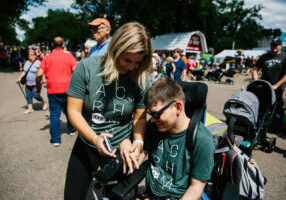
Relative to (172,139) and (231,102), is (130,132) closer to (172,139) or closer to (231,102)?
(172,139)

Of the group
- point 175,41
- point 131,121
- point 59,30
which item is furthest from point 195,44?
point 59,30

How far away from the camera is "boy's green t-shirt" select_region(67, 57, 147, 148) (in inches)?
58.9

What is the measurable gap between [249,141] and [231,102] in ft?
2.59

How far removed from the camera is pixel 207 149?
1.52 meters

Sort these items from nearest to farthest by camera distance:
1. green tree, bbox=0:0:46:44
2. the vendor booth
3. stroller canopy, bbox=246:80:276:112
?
1. stroller canopy, bbox=246:80:276:112
2. green tree, bbox=0:0:46:44
3. the vendor booth

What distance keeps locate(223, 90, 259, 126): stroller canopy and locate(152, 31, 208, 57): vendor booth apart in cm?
2148

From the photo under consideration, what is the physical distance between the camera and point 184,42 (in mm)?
24125

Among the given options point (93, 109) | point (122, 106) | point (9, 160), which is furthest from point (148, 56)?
point (9, 160)

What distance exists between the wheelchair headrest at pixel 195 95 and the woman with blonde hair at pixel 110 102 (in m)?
0.47

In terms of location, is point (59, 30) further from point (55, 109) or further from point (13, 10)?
point (55, 109)

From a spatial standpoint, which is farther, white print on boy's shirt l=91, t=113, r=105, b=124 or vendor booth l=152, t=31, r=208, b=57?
vendor booth l=152, t=31, r=208, b=57

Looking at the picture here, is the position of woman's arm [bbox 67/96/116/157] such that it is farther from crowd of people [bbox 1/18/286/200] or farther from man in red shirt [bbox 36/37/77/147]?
man in red shirt [bbox 36/37/77/147]

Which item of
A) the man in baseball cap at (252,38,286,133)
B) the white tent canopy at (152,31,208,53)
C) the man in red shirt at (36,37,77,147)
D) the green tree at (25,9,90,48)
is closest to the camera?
the man in red shirt at (36,37,77,147)

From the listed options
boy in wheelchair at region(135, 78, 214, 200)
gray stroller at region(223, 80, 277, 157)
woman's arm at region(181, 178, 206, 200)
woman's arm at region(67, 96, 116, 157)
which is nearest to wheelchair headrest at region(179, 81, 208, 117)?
boy in wheelchair at region(135, 78, 214, 200)
